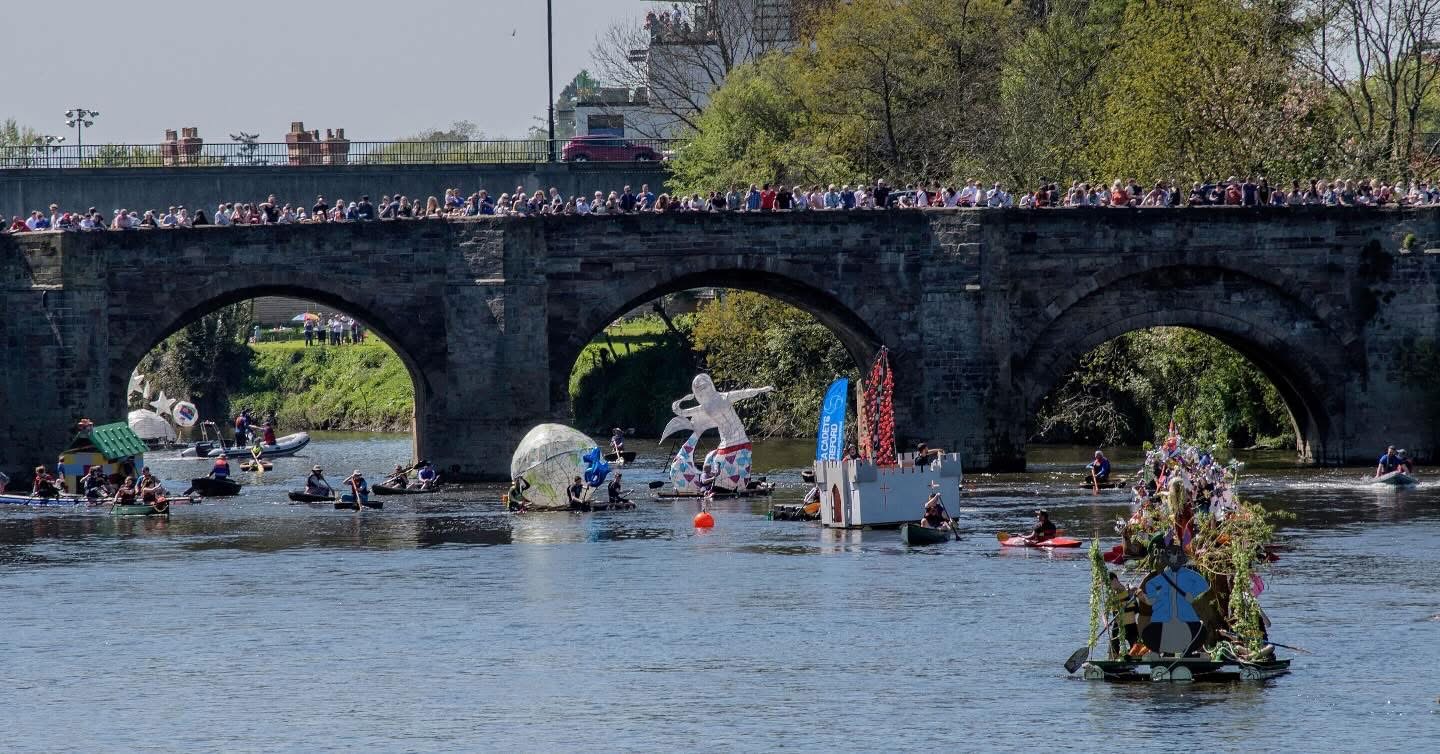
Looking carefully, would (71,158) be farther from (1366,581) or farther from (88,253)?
(1366,581)

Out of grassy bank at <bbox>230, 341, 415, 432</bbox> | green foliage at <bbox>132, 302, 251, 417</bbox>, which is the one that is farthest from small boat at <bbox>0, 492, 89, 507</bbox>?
green foliage at <bbox>132, 302, 251, 417</bbox>

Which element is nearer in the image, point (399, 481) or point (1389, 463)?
point (1389, 463)

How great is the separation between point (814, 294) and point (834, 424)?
12.8 metres

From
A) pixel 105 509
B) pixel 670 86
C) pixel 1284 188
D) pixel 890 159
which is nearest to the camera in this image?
pixel 105 509

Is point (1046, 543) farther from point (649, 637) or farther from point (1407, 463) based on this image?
point (1407, 463)

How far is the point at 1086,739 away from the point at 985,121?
51691 millimetres

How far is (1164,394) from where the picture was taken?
77000 mm

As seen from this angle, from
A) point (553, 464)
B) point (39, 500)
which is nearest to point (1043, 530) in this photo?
point (553, 464)

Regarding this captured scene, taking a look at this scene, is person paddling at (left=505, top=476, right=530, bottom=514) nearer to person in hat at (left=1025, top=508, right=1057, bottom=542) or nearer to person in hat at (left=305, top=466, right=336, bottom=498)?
person in hat at (left=305, top=466, right=336, bottom=498)

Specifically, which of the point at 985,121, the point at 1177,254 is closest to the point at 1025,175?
the point at 985,121

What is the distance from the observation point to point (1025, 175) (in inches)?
3125

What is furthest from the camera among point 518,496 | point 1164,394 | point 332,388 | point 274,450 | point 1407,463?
point 332,388

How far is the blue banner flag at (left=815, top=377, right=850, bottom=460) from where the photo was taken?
55625 mm

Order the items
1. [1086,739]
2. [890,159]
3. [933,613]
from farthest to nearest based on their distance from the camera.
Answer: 1. [890,159]
2. [933,613]
3. [1086,739]
